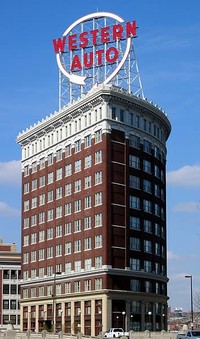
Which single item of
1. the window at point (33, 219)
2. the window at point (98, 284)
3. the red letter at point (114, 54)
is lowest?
the window at point (98, 284)

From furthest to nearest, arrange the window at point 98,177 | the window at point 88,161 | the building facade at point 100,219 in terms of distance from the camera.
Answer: the window at point 88,161, the window at point 98,177, the building facade at point 100,219

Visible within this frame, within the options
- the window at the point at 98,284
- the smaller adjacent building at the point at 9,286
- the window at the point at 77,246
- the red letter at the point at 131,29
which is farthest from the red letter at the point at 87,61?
the smaller adjacent building at the point at 9,286

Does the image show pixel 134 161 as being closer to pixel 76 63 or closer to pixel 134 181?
pixel 134 181

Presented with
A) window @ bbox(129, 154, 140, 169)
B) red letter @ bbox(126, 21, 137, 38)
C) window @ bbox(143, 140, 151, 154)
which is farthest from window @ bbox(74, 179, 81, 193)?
red letter @ bbox(126, 21, 137, 38)

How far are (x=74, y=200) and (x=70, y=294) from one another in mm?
17132

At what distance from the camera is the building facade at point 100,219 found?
12119cm

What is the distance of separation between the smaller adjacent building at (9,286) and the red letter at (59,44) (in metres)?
62.4

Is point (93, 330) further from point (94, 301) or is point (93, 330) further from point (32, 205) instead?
point (32, 205)

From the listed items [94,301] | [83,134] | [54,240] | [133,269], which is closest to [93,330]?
[94,301]

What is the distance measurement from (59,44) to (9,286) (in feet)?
227

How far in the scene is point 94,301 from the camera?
121062mm

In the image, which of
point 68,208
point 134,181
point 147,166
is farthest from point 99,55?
point 68,208

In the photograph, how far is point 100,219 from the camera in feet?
399

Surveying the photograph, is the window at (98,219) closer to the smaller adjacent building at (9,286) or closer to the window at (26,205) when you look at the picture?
the window at (26,205)
